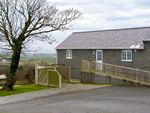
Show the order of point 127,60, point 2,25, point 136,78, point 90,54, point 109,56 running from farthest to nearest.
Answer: point 90,54 → point 109,56 → point 127,60 → point 136,78 → point 2,25

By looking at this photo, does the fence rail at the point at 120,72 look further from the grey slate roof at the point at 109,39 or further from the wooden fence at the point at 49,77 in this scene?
the wooden fence at the point at 49,77

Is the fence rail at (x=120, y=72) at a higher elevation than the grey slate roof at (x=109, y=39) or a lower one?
lower

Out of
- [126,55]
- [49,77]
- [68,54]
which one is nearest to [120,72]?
[126,55]

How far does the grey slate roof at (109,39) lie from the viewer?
24.9 metres

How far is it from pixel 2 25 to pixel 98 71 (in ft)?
39.3

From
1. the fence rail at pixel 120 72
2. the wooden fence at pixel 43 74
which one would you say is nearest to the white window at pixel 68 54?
the fence rail at pixel 120 72

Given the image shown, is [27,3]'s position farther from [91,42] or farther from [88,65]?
[91,42]

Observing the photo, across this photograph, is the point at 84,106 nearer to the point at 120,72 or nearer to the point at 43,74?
the point at 43,74

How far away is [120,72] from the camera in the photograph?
75.3ft

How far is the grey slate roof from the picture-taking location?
24891 millimetres

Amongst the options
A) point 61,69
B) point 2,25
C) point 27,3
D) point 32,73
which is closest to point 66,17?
point 27,3

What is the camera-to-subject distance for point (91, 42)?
29641mm

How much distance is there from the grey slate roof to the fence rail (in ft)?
8.76

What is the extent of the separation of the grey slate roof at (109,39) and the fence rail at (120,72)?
2.67 metres
